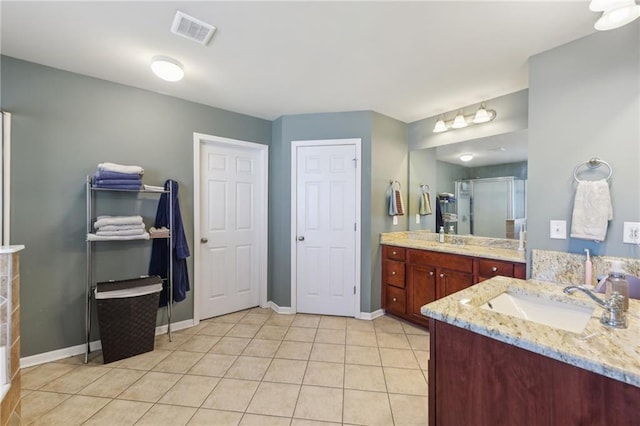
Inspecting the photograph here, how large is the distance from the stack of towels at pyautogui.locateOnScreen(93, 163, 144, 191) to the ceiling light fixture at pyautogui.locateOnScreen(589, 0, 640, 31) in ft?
10.5

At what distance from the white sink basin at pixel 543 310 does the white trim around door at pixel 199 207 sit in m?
2.61

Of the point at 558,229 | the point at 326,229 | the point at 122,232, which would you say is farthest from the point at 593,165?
the point at 122,232

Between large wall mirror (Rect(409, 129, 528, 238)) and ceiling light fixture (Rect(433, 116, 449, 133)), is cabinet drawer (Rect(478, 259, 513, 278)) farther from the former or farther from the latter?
ceiling light fixture (Rect(433, 116, 449, 133))

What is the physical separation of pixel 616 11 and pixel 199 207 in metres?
3.36

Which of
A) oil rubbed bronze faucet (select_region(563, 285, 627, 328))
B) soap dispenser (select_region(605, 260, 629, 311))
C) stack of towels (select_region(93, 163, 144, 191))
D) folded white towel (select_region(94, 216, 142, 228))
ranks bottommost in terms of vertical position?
oil rubbed bronze faucet (select_region(563, 285, 627, 328))

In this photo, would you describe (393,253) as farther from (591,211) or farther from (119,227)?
(119,227)

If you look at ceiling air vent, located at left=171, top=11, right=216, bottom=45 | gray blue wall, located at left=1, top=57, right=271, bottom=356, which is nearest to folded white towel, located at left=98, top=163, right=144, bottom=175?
gray blue wall, located at left=1, top=57, right=271, bottom=356

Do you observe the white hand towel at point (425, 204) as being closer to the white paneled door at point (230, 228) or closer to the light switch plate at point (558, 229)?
the light switch plate at point (558, 229)

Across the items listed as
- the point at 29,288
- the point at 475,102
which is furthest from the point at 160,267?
the point at 475,102

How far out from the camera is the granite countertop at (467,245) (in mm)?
2261

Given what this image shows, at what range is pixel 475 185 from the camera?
2.79m

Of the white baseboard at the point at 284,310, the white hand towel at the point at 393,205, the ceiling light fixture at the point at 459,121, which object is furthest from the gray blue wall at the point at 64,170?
the ceiling light fixture at the point at 459,121

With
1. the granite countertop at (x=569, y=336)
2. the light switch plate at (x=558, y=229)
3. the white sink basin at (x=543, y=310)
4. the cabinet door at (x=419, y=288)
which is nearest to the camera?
the granite countertop at (x=569, y=336)

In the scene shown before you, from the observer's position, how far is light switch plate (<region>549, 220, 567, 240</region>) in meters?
1.76
